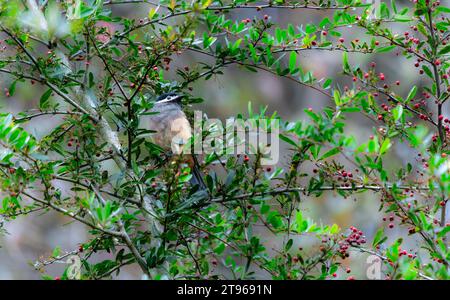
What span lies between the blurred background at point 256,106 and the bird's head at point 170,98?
314 centimetres

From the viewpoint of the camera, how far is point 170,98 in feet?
12.3

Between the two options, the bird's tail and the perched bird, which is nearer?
the bird's tail

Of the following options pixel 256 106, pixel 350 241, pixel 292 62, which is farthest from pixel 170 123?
pixel 256 106

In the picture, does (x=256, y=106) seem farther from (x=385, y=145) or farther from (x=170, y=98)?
(x=385, y=145)

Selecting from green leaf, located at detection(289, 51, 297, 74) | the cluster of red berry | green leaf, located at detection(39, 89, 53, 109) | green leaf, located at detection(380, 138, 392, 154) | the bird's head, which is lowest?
the cluster of red berry

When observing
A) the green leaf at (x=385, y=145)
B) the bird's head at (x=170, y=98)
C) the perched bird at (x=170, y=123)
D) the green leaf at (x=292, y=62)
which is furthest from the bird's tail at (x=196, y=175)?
the green leaf at (x=385, y=145)

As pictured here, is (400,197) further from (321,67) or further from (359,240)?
(321,67)

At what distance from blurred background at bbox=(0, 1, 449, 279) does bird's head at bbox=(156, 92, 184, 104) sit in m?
3.14

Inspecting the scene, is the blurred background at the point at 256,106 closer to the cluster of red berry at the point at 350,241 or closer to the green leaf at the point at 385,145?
the cluster of red berry at the point at 350,241

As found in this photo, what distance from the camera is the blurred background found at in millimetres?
7555

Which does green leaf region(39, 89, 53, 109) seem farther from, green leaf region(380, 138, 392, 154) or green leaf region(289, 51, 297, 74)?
green leaf region(380, 138, 392, 154)

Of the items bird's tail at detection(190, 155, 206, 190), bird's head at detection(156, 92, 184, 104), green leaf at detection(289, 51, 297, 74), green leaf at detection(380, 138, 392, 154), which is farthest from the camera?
bird's head at detection(156, 92, 184, 104)

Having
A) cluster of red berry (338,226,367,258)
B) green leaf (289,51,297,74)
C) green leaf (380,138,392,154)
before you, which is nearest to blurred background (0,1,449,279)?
green leaf (289,51,297,74)

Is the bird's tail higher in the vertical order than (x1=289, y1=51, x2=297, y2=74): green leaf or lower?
lower
